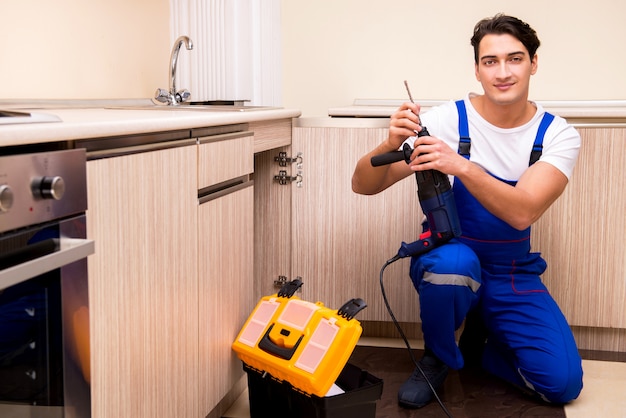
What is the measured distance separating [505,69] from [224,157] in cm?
89

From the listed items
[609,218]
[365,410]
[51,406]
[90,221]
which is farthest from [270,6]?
[51,406]

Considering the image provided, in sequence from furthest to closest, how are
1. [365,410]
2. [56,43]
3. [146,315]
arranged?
[56,43], [365,410], [146,315]

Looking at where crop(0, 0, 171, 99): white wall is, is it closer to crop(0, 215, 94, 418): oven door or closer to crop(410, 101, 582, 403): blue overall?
crop(0, 215, 94, 418): oven door

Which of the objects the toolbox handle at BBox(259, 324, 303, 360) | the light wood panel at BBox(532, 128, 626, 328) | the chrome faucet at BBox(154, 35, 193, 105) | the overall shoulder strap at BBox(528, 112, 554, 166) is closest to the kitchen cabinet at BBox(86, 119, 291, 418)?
the toolbox handle at BBox(259, 324, 303, 360)

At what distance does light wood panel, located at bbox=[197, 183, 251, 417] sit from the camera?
6.08ft

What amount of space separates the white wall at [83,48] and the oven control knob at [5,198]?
1.12 m

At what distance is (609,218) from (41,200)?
201cm

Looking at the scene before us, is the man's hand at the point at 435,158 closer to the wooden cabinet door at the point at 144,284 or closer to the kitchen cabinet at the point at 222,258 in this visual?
the kitchen cabinet at the point at 222,258

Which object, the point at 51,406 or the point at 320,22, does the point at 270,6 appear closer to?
the point at 320,22

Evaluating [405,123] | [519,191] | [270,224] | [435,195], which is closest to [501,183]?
[519,191]

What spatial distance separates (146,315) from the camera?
1.53 metres

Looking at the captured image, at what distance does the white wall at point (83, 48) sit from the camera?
2.13 meters

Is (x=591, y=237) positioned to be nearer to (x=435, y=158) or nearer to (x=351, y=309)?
(x=435, y=158)

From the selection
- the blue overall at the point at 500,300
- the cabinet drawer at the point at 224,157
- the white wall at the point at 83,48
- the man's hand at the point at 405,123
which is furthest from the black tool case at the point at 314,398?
the white wall at the point at 83,48
